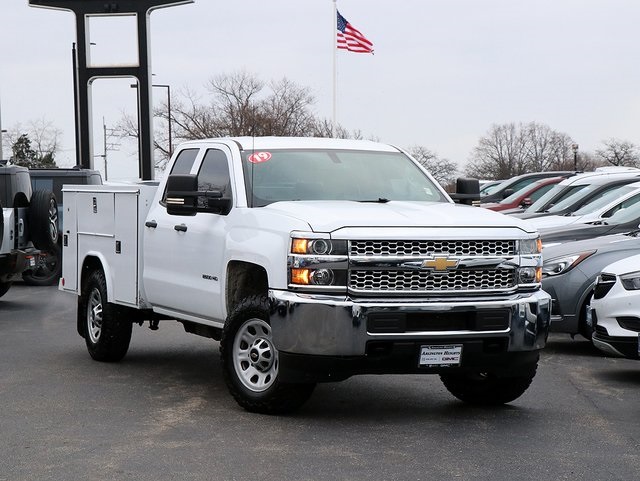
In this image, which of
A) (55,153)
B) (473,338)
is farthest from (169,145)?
(473,338)

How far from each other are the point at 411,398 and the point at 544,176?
68.7 ft

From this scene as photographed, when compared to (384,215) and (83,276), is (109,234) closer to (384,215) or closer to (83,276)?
(83,276)

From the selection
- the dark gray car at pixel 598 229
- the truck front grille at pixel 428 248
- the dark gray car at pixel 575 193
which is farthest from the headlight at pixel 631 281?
the dark gray car at pixel 575 193

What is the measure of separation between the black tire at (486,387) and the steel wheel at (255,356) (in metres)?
1.58

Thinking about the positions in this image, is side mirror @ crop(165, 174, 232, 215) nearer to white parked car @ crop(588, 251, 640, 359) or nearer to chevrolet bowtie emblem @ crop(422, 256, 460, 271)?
chevrolet bowtie emblem @ crop(422, 256, 460, 271)

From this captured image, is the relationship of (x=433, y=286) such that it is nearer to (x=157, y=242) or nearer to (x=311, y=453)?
(x=311, y=453)

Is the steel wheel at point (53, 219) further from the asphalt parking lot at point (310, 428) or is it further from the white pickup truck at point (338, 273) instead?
the white pickup truck at point (338, 273)

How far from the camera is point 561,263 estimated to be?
1198cm

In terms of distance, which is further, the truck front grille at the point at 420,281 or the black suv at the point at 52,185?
the black suv at the point at 52,185

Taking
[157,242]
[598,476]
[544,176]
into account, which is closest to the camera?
[598,476]

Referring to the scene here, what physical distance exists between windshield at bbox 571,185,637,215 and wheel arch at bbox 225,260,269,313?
32.1ft

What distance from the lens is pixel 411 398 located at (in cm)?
911

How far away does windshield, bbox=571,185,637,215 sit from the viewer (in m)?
17.4

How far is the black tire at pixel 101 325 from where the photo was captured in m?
10.9
